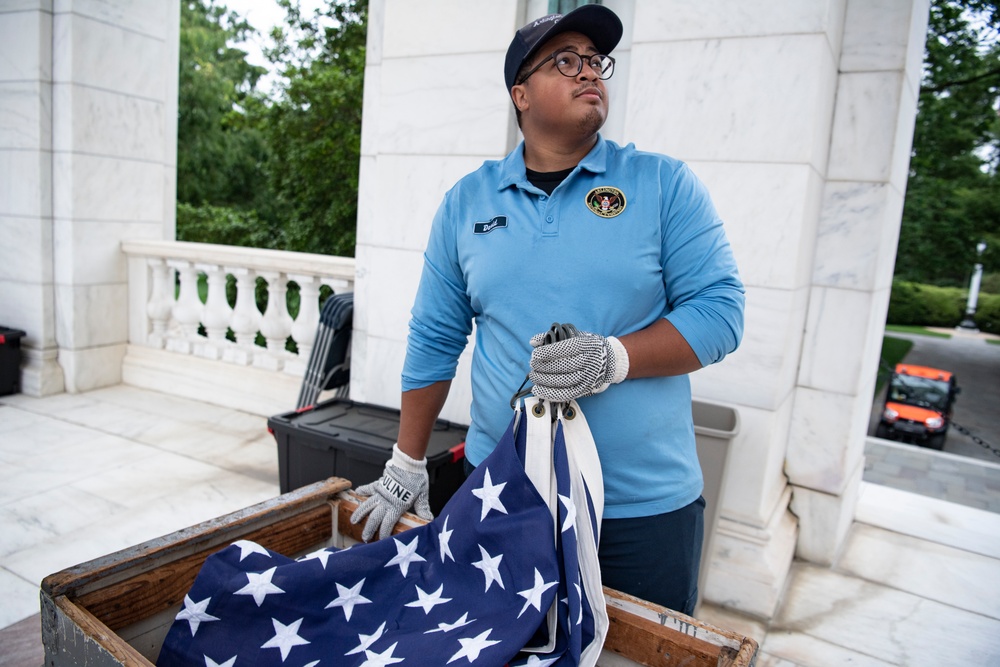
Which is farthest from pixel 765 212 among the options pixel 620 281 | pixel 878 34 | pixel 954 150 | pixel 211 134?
pixel 954 150

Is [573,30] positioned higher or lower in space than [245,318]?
higher

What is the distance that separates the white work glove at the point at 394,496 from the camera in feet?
6.36

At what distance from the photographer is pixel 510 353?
1908 mm

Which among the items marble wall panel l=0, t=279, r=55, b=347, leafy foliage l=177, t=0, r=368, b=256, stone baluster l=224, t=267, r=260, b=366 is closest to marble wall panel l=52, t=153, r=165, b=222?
marble wall panel l=0, t=279, r=55, b=347

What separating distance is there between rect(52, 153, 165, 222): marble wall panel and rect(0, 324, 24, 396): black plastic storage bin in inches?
43.1

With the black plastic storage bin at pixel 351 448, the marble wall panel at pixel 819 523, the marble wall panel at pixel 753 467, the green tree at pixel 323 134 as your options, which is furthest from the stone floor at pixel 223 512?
the green tree at pixel 323 134

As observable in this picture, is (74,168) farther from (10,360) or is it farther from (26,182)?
(10,360)

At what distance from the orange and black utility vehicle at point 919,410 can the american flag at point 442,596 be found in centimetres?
1657

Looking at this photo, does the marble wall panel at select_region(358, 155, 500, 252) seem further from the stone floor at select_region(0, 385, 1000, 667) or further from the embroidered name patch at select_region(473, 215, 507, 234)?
the embroidered name patch at select_region(473, 215, 507, 234)

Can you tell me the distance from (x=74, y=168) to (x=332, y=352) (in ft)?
10.7

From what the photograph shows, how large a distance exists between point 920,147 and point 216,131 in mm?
18711

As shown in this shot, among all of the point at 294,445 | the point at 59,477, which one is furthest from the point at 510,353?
the point at 59,477

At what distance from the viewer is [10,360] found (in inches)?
246

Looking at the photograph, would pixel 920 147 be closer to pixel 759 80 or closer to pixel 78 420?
pixel 759 80
